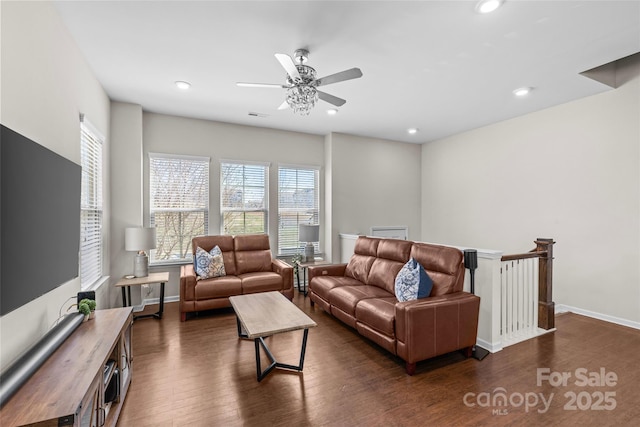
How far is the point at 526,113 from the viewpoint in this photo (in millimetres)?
4531

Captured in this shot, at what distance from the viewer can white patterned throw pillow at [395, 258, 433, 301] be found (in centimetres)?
285

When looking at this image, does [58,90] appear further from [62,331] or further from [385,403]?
[385,403]

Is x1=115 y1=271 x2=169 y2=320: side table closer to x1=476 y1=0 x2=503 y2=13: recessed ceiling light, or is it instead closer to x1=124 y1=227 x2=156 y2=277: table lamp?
x1=124 y1=227 x2=156 y2=277: table lamp

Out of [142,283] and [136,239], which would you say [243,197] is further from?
[142,283]

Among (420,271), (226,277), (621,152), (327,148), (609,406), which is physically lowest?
(609,406)

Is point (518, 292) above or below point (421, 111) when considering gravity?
below

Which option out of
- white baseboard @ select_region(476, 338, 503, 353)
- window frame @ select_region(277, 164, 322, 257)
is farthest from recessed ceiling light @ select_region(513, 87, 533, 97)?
window frame @ select_region(277, 164, 322, 257)

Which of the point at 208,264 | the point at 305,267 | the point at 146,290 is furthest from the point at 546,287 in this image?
A: the point at 146,290

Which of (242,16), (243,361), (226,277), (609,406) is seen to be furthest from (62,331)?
(609,406)

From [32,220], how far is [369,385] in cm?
252

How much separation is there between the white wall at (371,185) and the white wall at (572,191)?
1.12 meters

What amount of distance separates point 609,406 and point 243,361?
292 centimetres

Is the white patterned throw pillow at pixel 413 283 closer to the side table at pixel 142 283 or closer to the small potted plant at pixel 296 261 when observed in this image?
the small potted plant at pixel 296 261

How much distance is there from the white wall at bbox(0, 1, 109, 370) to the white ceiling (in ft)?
0.96
